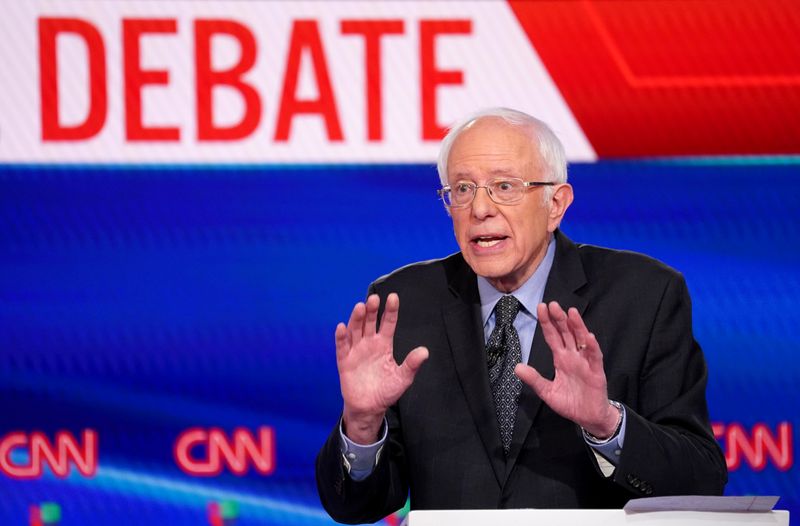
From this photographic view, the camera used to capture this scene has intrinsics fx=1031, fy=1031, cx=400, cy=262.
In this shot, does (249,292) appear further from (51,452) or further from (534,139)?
(534,139)

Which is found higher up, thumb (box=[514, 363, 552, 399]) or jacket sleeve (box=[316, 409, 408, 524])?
thumb (box=[514, 363, 552, 399])

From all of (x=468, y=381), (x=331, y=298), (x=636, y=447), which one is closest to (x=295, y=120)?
(x=331, y=298)

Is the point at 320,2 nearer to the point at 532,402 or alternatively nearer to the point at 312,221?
the point at 312,221

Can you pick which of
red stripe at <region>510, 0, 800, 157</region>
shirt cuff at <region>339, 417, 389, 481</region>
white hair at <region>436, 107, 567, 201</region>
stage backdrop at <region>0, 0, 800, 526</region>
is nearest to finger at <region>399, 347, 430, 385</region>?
shirt cuff at <region>339, 417, 389, 481</region>

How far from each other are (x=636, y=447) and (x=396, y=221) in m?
1.49


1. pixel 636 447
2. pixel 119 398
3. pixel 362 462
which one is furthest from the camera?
pixel 119 398

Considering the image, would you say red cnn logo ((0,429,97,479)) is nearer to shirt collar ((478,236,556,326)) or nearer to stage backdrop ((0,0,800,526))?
stage backdrop ((0,0,800,526))

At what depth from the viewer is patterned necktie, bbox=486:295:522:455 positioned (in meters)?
1.90

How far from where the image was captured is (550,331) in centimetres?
163

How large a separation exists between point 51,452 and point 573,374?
6.28ft

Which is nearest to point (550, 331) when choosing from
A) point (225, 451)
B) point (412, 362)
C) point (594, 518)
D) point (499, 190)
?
point (412, 362)

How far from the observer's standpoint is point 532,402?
1.87m

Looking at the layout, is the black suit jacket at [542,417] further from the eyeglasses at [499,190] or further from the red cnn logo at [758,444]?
the red cnn logo at [758,444]

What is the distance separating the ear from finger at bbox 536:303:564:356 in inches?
19.0
